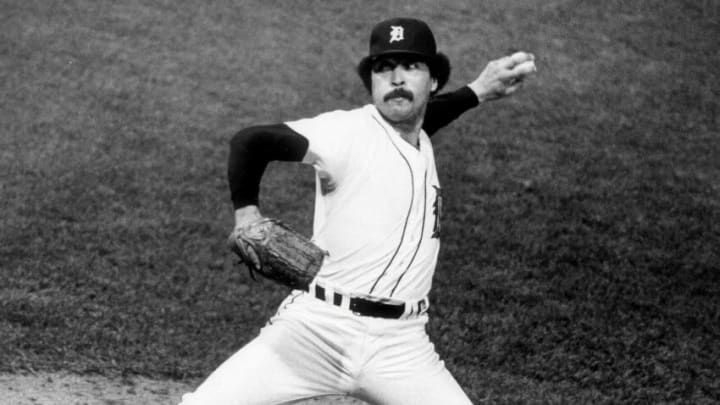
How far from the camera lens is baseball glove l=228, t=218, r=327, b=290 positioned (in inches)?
131

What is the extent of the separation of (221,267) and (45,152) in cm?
297

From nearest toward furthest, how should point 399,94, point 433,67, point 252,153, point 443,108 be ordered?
point 252,153, point 399,94, point 433,67, point 443,108

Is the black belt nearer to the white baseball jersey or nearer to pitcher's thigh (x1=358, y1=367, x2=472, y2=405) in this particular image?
the white baseball jersey

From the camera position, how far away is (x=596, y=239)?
27.6ft

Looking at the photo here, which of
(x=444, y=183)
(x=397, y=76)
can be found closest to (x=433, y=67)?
(x=397, y=76)

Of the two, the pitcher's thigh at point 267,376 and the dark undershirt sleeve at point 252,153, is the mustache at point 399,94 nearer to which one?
the dark undershirt sleeve at point 252,153

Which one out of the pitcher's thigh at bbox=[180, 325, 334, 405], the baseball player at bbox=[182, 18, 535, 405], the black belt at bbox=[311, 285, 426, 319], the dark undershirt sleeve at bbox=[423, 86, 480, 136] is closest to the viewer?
the pitcher's thigh at bbox=[180, 325, 334, 405]

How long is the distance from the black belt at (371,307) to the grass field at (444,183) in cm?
249

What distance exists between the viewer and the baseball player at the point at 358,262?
129 inches

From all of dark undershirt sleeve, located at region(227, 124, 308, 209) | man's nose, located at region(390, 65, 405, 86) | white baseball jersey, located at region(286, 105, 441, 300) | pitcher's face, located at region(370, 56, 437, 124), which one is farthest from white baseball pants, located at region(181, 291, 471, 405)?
man's nose, located at region(390, 65, 405, 86)

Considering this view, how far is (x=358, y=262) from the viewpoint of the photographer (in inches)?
137

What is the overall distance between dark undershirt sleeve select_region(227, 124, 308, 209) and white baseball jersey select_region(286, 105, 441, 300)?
0.13 meters

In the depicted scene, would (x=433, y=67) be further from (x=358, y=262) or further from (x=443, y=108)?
(x=358, y=262)

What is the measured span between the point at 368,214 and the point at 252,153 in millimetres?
483
